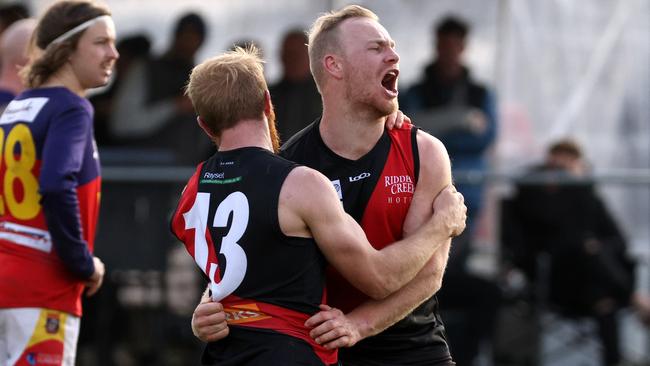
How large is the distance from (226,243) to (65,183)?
53.2 inches

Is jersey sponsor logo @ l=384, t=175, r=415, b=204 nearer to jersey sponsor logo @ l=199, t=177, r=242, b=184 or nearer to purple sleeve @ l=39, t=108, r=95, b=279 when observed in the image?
jersey sponsor logo @ l=199, t=177, r=242, b=184

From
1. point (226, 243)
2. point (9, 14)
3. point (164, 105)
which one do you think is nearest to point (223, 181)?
point (226, 243)

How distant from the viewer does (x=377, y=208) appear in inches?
171

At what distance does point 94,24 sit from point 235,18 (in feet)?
13.4

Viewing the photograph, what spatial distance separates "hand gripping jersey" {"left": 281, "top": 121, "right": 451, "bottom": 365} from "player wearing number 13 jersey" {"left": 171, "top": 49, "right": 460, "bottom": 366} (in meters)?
0.22

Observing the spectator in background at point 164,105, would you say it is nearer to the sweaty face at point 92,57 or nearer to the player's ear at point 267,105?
the sweaty face at point 92,57

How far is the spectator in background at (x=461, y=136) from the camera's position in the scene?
29.0 ft

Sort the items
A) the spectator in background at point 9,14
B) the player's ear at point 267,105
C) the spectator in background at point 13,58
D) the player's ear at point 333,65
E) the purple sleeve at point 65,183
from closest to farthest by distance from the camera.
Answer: the player's ear at point 267,105 → the player's ear at point 333,65 → the purple sleeve at point 65,183 → the spectator in background at point 13,58 → the spectator in background at point 9,14

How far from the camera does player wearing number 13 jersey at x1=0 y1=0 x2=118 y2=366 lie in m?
5.20

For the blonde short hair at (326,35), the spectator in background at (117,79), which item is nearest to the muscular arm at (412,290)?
the blonde short hair at (326,35)

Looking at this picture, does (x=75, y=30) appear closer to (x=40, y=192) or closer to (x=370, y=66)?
(x=40, y=192)

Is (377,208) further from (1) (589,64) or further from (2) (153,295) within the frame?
(1) (589,64)

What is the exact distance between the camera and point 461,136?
30.1 ft

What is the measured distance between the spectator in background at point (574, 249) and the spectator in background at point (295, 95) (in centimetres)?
174
